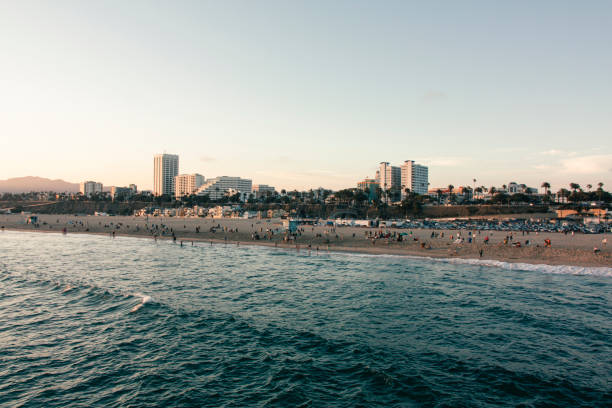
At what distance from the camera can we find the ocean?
11984mm

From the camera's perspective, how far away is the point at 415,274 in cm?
3152

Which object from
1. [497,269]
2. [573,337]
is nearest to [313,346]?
[573,337]

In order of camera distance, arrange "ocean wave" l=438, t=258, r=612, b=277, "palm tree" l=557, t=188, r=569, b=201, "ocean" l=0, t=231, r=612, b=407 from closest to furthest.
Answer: "ocean" l=0, t=231, r=612, b=407
"ocean wave" l=438, t=258, r=612, b=277
"palm tree" l=557, t=188, r=569, b=201

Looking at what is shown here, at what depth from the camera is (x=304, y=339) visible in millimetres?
16406

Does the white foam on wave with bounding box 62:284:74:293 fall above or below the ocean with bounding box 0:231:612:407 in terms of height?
above

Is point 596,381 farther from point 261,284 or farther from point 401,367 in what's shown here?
point 261,284

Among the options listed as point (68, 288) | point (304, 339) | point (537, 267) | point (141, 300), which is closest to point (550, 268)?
point (537, 267)

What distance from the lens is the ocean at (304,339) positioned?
11984 millimetres

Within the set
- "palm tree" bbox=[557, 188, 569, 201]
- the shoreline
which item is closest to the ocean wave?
the shoreline

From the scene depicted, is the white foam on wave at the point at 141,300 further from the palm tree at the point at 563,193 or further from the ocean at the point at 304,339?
the palm tree at the point at 563,193

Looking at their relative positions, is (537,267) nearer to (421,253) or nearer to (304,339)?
(421,253)

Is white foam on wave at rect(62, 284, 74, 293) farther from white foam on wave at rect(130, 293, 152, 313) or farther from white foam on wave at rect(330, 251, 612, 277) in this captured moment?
white foam on wave at rect(330, 251, 612, 277)

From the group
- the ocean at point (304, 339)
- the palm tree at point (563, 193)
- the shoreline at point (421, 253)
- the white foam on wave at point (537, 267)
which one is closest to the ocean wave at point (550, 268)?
the white foam on wave at point (537, 267)

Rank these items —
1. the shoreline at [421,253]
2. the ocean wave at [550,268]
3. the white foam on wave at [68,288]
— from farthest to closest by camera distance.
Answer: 1. the shoreline at [421,253]
2. the ocean wave at [550,268]
3. the white foam on wave at [68,288]
